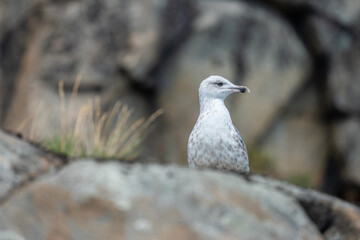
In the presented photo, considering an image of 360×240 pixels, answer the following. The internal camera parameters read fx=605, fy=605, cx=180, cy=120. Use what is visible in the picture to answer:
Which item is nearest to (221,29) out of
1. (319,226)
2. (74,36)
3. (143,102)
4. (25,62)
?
(143,102)

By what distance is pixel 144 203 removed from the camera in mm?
3648

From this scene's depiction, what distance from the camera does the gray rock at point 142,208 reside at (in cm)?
359

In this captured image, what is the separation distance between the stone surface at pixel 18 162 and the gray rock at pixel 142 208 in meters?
0.44

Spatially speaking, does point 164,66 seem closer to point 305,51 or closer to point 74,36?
point 74,36

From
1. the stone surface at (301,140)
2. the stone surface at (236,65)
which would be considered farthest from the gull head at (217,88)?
the stone surface at (301,140)

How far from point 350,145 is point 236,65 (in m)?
2.87

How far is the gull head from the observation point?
5809mm

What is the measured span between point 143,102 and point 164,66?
2.64ft

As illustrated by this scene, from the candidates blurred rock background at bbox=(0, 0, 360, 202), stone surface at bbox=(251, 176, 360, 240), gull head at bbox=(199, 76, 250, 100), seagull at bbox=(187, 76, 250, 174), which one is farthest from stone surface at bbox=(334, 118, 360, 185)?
stone surface at bbox=(251, 176, 360, 240)

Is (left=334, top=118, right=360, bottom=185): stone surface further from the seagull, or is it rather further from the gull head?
the seagull

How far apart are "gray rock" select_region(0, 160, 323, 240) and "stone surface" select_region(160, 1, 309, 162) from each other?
7.41 meters

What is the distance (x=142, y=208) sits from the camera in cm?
363

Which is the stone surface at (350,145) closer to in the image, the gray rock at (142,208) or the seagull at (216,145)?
the seagull at (216,145)

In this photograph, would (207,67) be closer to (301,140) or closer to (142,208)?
(301,140)
